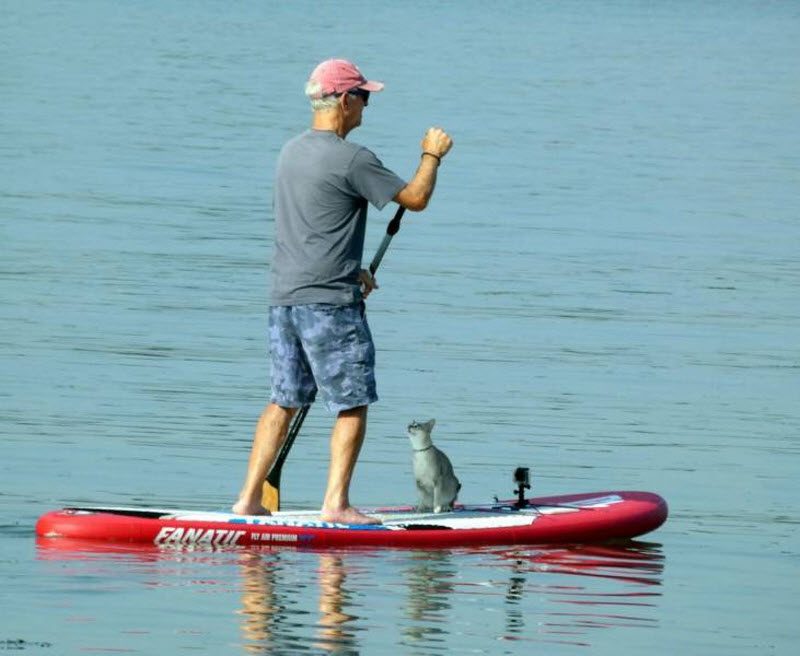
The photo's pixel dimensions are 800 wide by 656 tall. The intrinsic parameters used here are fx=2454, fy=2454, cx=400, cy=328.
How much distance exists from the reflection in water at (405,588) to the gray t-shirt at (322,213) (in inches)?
43.3

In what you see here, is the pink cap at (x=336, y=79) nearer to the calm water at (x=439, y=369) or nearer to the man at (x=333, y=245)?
the man at (x=333, y=245)

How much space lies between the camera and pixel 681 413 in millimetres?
14234

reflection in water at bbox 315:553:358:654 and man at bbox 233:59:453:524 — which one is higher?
man at bbox 233:59:453:524

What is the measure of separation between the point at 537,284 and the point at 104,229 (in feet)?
13.8

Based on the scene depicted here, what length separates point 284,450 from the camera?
1048 cm

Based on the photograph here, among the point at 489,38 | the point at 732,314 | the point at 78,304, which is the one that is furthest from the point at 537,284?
the point at 489,38

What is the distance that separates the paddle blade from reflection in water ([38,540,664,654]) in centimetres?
50

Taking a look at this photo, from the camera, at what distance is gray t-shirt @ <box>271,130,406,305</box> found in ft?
32.8

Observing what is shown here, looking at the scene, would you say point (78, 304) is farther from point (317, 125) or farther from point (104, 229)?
point (317, 125)

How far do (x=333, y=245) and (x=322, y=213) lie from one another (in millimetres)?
140

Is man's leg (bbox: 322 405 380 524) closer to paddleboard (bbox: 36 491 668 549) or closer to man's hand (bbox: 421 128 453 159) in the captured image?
paddleboard (bbox: 36 491 668 549)

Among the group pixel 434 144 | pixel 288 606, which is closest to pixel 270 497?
pixel 288 606

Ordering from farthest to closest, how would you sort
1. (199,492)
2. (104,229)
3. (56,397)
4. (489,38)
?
(489,38) → (104,229) → (56,397) → (199,492)

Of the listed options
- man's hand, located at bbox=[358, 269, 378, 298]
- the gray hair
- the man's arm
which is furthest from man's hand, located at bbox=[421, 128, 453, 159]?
man's hand, located at bbox=[358, 269, 378, 298]
